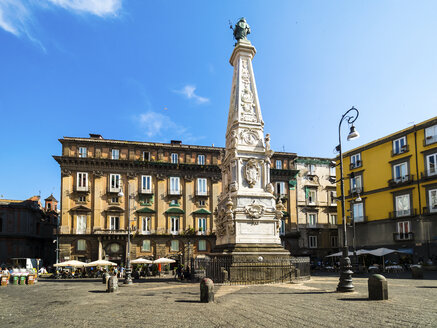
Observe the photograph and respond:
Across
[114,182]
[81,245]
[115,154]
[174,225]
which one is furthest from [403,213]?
[81,245]

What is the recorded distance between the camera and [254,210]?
2103 centimetres

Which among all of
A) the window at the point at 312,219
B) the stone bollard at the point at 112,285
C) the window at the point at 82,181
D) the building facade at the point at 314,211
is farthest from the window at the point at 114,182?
the stone bollard at the point at 112,285

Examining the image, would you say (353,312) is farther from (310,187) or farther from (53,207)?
(53,207)

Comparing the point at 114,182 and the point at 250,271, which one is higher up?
the point at 114,182

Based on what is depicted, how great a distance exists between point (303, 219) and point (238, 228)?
1304 inches

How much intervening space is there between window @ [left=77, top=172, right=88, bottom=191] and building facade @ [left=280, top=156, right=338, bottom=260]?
25906 millimetres

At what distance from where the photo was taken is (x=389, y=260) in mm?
38781

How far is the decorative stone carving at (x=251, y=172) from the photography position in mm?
21688

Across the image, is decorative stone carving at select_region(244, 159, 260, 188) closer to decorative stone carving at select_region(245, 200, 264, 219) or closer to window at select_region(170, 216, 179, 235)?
decorative stone carving at select_region(245, 200, 264, 219)

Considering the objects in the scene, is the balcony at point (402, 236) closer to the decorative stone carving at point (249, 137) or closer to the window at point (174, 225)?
the decorative stone carving at point (249, 137)

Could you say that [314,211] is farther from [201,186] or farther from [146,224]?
[146,224]

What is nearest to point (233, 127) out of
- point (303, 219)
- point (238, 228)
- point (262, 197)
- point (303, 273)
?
point (262, 197)

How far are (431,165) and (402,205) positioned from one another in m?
5.03

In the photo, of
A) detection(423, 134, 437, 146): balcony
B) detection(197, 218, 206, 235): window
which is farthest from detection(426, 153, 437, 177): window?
detection(197, 218, 206, 235): window
